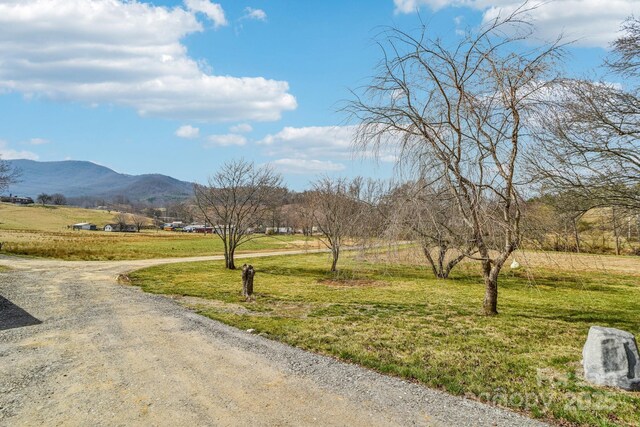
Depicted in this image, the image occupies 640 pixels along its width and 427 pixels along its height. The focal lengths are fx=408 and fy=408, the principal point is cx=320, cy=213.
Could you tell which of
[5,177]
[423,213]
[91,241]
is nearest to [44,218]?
[91,241]

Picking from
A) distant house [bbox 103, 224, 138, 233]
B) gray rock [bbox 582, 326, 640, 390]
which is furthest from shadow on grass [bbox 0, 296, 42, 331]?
distant house [bbox 103, 224, 138, 233]

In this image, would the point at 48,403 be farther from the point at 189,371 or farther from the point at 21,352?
the point at 21,352

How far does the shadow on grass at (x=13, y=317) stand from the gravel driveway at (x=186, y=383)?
7cm

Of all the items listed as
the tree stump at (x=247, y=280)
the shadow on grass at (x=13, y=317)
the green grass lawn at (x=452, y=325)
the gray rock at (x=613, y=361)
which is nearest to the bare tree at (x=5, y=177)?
the green grass lawn at (x=452, y=325)

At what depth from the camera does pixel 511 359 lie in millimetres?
7465

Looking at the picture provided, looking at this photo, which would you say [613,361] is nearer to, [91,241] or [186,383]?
[186,383]

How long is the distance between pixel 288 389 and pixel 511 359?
4.24m

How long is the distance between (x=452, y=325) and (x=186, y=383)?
672 cm

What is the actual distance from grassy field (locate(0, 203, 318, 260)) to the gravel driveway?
68.0 feet

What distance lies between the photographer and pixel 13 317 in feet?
34.5

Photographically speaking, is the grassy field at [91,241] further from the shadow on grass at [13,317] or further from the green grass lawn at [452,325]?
the shadow on grass at [13,317]

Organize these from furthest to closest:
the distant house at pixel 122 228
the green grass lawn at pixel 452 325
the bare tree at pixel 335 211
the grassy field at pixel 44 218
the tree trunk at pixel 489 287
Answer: the distant house at pixel 122 228 → the grassy field at pixel 44 218 → the bare tree at pixel 335 211 → the tree trunk at pixel 489 287 → the green grass lawn at pixel 452 325

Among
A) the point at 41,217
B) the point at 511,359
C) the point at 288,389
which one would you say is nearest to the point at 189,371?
the point at 288,389

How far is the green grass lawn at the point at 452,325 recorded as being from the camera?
594 cm
